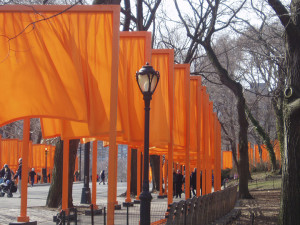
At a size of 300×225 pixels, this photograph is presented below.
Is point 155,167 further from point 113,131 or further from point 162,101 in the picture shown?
point 113,131

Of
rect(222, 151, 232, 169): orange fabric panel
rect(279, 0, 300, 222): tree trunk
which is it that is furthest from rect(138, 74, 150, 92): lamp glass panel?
rect(222, 151, 232, 169): orange fabric panel

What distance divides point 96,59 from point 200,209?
459 cm

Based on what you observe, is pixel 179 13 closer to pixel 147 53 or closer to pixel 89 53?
pixel 147 53

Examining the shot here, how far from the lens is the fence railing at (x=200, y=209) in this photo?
989 centimetres

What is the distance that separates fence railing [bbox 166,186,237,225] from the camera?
32.4ft

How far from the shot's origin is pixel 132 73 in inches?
576

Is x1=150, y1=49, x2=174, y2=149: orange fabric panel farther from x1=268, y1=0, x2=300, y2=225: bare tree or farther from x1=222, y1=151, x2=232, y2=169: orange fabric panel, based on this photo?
x1=222, y1=151, x2=232, y2=169: orange fabric panel

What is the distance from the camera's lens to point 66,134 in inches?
512

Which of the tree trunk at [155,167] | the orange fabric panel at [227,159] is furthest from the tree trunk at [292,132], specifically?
the orange fabric panel at [227,159]

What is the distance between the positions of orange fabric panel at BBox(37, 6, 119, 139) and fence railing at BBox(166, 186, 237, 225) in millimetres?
2553

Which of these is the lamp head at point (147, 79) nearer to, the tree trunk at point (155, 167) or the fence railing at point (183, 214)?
the fence railing at point (183, 214)

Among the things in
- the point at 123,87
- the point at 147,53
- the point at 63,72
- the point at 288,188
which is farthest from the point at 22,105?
the point at 288,188

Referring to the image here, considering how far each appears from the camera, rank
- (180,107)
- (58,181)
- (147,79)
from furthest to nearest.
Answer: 1. (180,107)
2. (58,181)
3. (147,79)

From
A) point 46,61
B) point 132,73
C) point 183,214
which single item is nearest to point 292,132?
point 183,214
